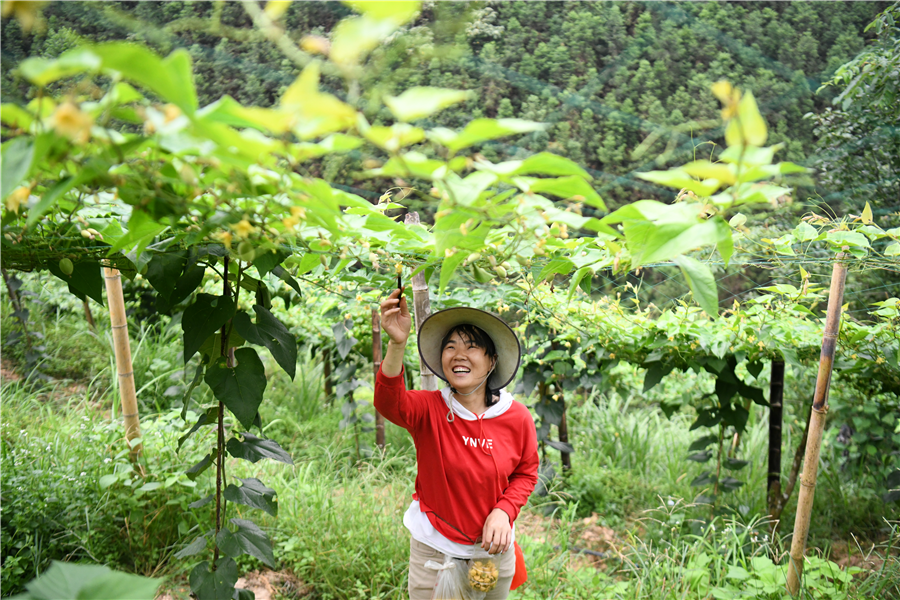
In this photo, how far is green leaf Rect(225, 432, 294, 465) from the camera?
1244mm

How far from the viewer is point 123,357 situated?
1992 millimetres

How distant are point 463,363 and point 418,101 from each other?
3.19 ft

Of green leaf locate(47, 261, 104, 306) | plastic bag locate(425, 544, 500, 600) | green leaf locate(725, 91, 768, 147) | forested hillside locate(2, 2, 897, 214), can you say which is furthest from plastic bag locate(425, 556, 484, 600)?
forested hillside locate(2, 2, 897, 214)

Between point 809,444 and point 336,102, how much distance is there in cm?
188

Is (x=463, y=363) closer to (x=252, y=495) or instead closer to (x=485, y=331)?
(x=485, y=331)

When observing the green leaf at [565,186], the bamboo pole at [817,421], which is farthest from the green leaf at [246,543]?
the bamboo pole at [817,421]

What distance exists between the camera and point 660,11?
8.44 m

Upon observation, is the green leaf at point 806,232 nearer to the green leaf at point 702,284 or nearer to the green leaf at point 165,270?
the green leaf at point 702,284

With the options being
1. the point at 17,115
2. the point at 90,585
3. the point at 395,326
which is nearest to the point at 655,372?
the point at 395,326

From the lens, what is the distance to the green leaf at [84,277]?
1.04m

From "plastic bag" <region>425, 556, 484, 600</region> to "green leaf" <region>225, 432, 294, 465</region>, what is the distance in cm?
42

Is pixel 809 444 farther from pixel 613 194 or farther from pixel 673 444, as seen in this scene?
pixel 613 194

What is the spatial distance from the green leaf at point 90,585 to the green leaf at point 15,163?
1.05 ft

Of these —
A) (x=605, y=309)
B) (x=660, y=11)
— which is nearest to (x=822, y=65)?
(x=660, y=11)
